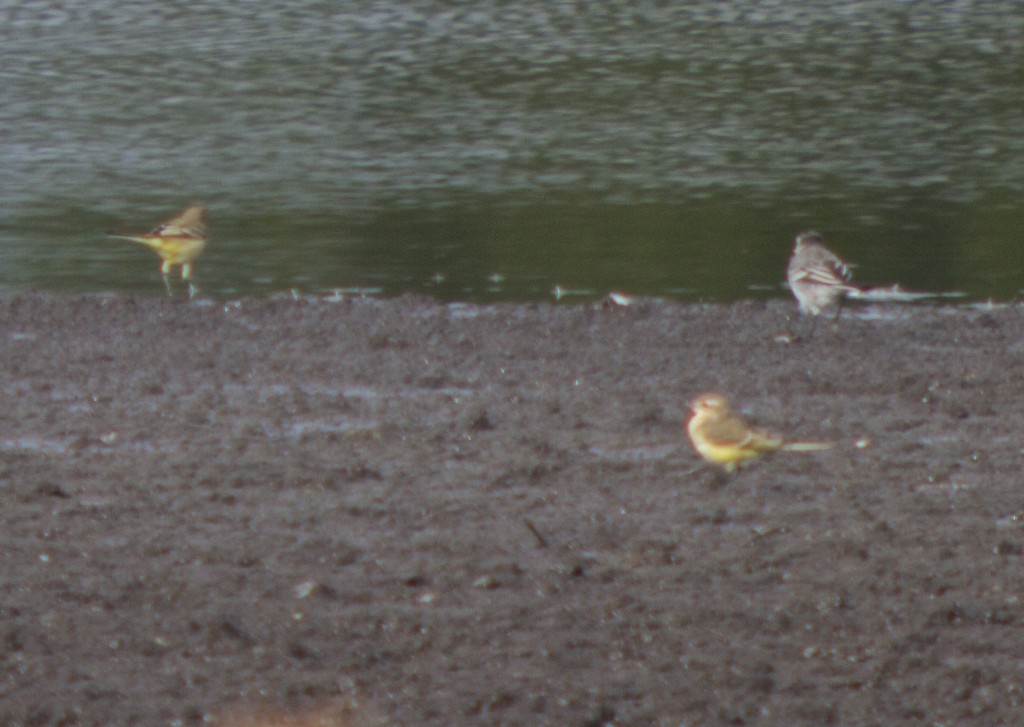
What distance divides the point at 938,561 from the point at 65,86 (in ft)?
60.7

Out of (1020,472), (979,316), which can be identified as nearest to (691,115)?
(979,316)

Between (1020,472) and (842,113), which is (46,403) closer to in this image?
(1020,472)

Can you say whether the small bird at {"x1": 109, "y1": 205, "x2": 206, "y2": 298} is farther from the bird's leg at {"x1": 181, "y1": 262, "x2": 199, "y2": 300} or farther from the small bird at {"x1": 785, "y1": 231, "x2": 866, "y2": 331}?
the small bird at {"x1": 785, "y1": 231, "x2": 866, "y2": 331}

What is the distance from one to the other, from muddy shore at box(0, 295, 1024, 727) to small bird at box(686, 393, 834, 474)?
117mm

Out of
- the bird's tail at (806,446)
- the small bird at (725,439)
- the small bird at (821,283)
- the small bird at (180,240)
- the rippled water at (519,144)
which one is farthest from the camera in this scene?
the rippled water at (519,144)

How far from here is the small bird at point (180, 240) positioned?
12.6 metres

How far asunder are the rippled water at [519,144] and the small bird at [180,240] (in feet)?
0.93

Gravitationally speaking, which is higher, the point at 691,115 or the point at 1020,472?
the point at 691,115

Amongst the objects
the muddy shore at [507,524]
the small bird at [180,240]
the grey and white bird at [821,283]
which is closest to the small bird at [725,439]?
the muddy shore at [507,524]

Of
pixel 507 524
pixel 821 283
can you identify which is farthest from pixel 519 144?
pixel 507 524

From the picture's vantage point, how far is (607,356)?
1008 centimetres

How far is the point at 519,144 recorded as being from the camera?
19.0 metres

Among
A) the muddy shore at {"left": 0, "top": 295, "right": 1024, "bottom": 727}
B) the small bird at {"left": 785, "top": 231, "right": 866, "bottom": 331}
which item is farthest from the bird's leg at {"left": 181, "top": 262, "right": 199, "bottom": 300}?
the small bird at {"left": 785, "top": 231, "right": 866, "bottom": 331}

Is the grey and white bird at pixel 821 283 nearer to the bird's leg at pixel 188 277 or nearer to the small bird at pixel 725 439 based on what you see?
the small bird at pixel 725 439
